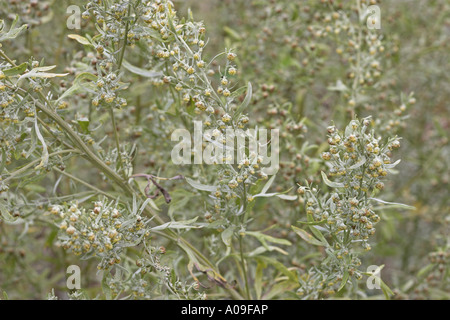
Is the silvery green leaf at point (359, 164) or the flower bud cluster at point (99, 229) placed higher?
the silvery green leaf at point (359, 164)

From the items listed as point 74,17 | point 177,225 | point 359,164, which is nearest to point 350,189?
point 359,164

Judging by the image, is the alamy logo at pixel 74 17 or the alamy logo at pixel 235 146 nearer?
the alamy logo at pixel 235 146

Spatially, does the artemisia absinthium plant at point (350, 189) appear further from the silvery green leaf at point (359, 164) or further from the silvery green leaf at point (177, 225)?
the silvery green leaf at point (177, 225)

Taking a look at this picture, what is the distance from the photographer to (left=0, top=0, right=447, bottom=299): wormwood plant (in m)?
1.07

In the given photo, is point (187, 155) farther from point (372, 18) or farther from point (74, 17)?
point (372, 18)

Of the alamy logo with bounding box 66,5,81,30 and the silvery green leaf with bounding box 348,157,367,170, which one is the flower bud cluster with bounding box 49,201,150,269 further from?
the alamy logo with bounding box 66,5,81,30

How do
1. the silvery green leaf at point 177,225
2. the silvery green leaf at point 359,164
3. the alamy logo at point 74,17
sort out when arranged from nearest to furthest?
the silvery green leaf at point 359,164 → the silvery green leaf at point 177,225 → the alamy logo at point 74,17

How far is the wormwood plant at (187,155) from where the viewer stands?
1067 millimetres

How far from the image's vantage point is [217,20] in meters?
2.58

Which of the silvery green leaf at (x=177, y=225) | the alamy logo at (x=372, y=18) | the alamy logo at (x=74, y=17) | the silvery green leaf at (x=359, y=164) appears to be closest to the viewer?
the silvery green leaf at (x=359, y=164)

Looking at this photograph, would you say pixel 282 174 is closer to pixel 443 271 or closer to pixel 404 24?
pixel 443 271

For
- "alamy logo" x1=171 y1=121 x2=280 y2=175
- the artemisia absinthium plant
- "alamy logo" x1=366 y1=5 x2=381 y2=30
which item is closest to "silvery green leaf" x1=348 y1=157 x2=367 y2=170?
the artemisia absinthium plant

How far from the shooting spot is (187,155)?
1.45 m

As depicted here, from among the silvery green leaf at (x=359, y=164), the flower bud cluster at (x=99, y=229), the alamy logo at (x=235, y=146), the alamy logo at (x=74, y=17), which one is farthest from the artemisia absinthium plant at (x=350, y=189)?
the alamy logo at (x=74, y=17)
